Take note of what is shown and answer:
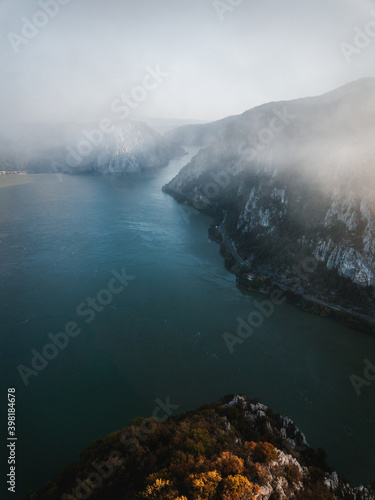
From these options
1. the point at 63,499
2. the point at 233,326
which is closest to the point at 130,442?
the point at 63,499

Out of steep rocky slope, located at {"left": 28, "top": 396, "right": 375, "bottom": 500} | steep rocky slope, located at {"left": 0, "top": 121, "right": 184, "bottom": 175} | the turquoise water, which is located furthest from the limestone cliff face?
steep rocky slope, located at {"left": 0, "top": 121, "right": 184, "bottom": 175}

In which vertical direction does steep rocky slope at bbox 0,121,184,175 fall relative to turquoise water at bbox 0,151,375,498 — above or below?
above

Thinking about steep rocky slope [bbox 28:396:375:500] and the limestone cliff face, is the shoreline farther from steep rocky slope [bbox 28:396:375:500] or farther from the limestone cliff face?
steep rocky slope [bbox 28:396:375:500]

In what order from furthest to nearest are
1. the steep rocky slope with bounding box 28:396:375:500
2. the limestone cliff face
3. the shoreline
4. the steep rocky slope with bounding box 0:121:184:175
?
the steep rocky slope with bounding box 0:121:184:175
the limestone cliff face
the shoreline
the steep rocky slope with bounding box 28:396:375:500

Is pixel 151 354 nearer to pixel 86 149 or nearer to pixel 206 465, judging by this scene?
pixel 206 465

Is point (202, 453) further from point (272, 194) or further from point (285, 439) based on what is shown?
point (272, 194)

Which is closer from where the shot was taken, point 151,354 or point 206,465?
point 206,465

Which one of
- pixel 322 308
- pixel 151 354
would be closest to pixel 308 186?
pixel 322 308
